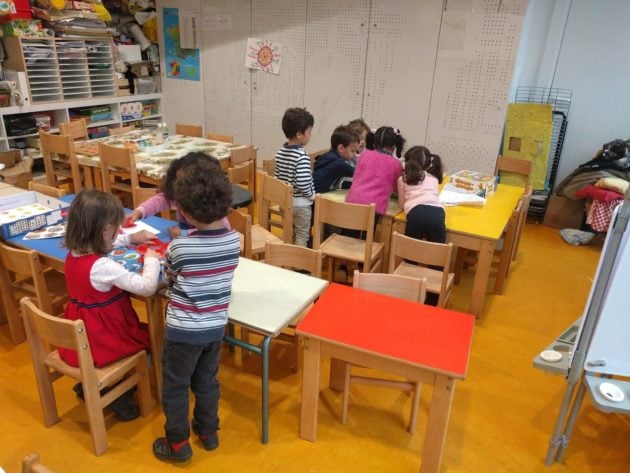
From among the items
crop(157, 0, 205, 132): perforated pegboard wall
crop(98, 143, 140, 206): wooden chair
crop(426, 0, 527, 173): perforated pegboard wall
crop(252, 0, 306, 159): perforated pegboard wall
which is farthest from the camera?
crop(157, 0, 205, 132): perforated pegboard wall

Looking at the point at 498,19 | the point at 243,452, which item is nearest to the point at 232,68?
the point at 498,19

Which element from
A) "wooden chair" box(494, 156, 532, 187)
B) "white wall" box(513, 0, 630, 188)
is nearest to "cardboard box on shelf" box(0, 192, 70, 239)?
"wooden chair" box(494, 156, 532, 187)

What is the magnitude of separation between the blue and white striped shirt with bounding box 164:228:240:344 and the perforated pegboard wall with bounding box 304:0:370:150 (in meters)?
3.56

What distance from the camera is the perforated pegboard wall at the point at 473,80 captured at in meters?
3.93

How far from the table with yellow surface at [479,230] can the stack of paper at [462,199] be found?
30 millimetres

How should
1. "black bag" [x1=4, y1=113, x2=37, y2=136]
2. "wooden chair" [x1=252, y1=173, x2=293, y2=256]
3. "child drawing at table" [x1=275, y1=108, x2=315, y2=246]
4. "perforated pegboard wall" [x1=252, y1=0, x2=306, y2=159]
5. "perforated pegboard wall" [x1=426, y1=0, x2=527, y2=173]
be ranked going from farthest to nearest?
"perforated pegboard wall" [x1=252, y1=0, x2=306, y2=159]
"black bag" [x1=4, y1=113, x2=37, y2=136]
"perforated pegboard wall" [x1=426, y1=0, x2=527, y2=173]
"child drawing at table" [x1=275, y1=108, x2=315, y2=246]
"wooden chair" [x1=252, y1=173, x2=293, y2=256]

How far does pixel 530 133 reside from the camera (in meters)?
4.37

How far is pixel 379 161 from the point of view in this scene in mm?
3006

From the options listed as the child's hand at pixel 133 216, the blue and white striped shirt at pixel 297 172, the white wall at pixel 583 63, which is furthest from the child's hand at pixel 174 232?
the white wall at pixel 583 63

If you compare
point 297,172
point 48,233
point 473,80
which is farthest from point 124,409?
point 473,80

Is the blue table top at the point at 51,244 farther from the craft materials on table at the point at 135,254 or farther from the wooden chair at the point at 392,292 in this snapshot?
the wooden chair at the point at 392,292

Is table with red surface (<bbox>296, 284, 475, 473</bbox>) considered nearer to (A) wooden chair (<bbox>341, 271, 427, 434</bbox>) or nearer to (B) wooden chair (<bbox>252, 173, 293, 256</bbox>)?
(A) wooden chair (<bbox>341, 271, 427, 434</bbox>)

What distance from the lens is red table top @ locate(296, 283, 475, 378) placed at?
5.29ft

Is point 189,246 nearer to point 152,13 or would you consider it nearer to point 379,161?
point 379,161
